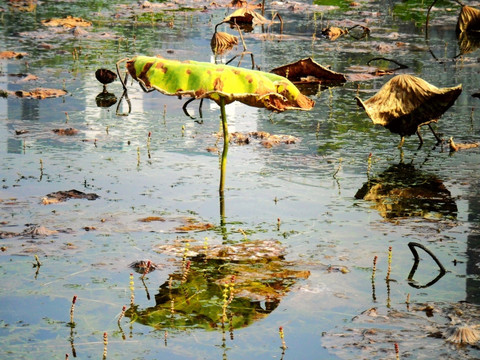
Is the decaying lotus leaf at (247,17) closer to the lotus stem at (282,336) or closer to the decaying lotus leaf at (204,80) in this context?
the decaying lotus leaf at (204,80)

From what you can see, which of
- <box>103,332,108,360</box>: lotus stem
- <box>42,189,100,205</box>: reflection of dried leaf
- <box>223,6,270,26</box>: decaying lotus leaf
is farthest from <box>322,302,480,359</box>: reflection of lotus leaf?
<box>223,6,270,26</box>: decaying lotus leaf

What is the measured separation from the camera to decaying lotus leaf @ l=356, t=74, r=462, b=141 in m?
6.73

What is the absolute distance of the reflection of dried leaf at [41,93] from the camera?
8.09 metres

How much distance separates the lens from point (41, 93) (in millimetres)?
8133

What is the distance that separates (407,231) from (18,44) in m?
7.00

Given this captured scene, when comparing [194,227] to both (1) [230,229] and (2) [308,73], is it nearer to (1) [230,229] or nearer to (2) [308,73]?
(1) [230,229]

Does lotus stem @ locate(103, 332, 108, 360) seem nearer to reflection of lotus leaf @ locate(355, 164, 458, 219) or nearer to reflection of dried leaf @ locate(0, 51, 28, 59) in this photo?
reflection of lotus leaf @ locate(355, 164, 458, 219)

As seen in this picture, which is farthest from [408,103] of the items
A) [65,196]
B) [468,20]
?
[468,20]

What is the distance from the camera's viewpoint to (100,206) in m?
5.29

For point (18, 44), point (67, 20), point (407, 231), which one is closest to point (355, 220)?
point (407, 231)

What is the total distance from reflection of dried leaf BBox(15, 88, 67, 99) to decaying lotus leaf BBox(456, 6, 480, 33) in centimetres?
613

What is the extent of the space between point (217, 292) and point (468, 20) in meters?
9.27

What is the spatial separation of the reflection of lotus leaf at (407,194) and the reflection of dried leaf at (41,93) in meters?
3.33

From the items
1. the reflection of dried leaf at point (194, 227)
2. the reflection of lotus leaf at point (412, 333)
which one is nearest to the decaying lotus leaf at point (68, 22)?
the reflection of dried leaf at point (194, 227)
